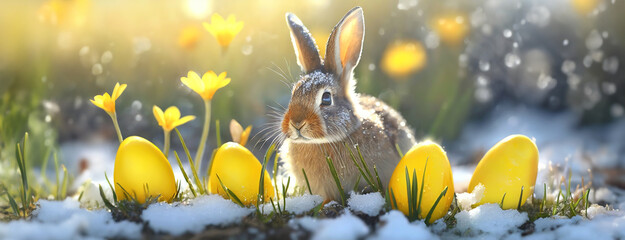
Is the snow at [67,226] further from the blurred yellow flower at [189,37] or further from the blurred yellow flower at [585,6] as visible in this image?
the blurred yellow flower at [585,6]

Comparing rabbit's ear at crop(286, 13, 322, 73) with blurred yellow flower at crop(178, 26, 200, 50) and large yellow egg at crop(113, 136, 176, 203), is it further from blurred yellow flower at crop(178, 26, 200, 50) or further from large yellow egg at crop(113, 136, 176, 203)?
blurred yellow flower at crop(178, 26, 200, 50)

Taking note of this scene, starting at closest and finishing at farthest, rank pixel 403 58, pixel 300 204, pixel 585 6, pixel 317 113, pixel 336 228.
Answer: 1. pixel 336 228
2. pixel 300 204
3. pixel 317 113
4. pixel 403 58
5. pixel 585 6

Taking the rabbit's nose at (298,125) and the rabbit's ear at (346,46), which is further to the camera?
the rabbit's ear at (346,46)

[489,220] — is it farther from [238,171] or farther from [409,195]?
[238,171]

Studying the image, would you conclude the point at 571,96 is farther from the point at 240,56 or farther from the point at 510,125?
the point at 240,56

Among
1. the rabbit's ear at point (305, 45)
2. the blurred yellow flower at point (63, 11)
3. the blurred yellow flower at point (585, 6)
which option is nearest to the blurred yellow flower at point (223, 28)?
the rabbit's ear at point (305, 45)

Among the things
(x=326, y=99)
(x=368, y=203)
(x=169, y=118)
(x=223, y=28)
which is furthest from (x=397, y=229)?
(x=223, y=28)
